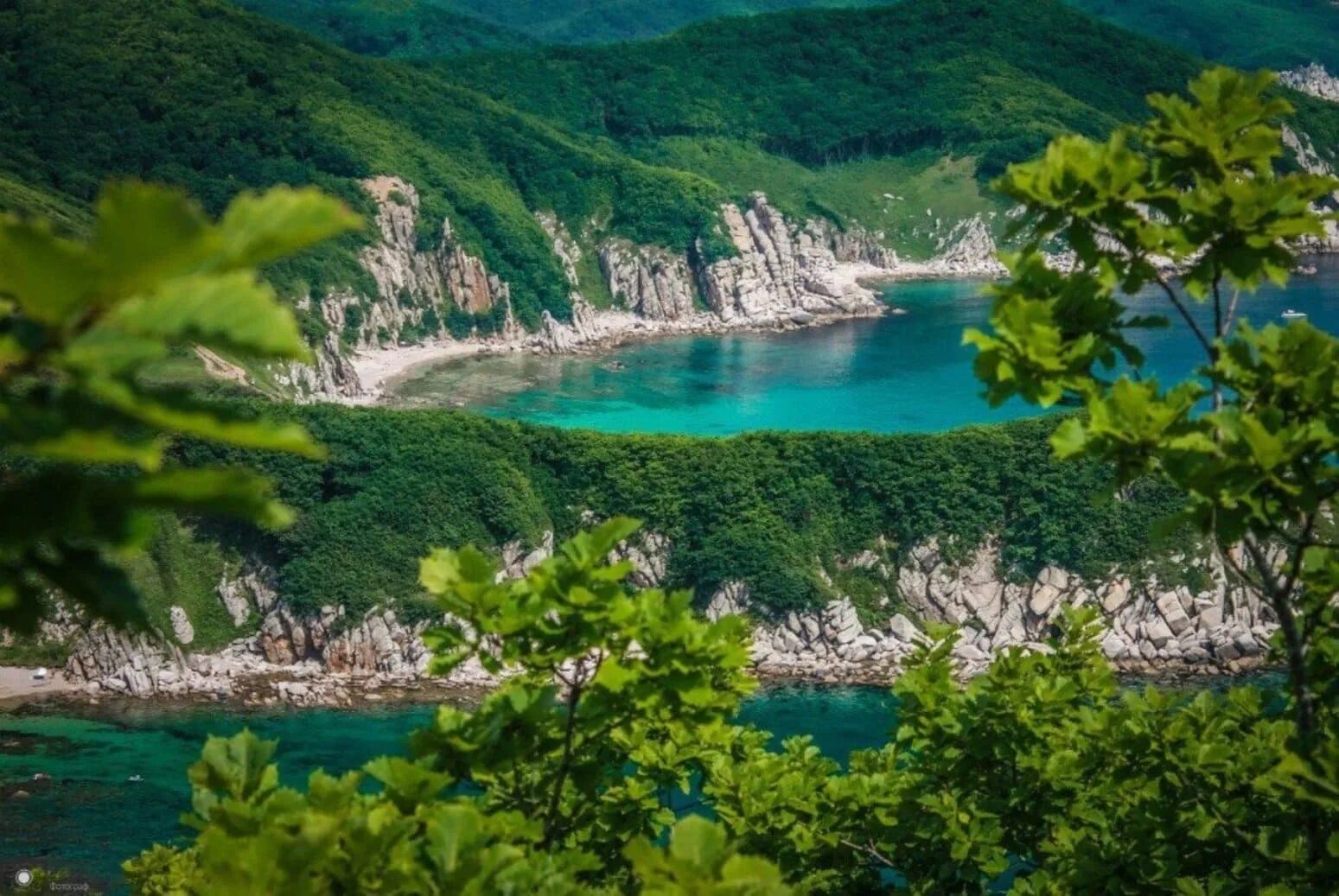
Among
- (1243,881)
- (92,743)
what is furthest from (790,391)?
(1243,881)

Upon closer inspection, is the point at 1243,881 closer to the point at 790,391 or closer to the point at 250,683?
the point at 250,683

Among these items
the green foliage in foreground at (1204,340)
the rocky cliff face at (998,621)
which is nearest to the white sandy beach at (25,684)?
the rocky cliff face at (998,621)

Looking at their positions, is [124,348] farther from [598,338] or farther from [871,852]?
[598,338]

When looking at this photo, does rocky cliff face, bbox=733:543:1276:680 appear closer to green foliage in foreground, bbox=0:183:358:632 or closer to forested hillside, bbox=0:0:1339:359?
forested hillside, bbox=0:0:1339:359

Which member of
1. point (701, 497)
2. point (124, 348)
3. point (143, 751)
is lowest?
point (143, 751)

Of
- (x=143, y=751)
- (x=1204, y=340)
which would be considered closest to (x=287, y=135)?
(x=143, y=751)

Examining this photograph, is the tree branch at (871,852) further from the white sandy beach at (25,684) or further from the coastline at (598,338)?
the coastline at (598,338)

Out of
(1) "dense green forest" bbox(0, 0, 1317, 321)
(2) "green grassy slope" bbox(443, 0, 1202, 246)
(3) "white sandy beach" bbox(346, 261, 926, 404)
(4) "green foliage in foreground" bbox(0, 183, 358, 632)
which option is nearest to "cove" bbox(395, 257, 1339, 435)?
(3) "white sandy beach" bbox(346, 261, 926, 404)
